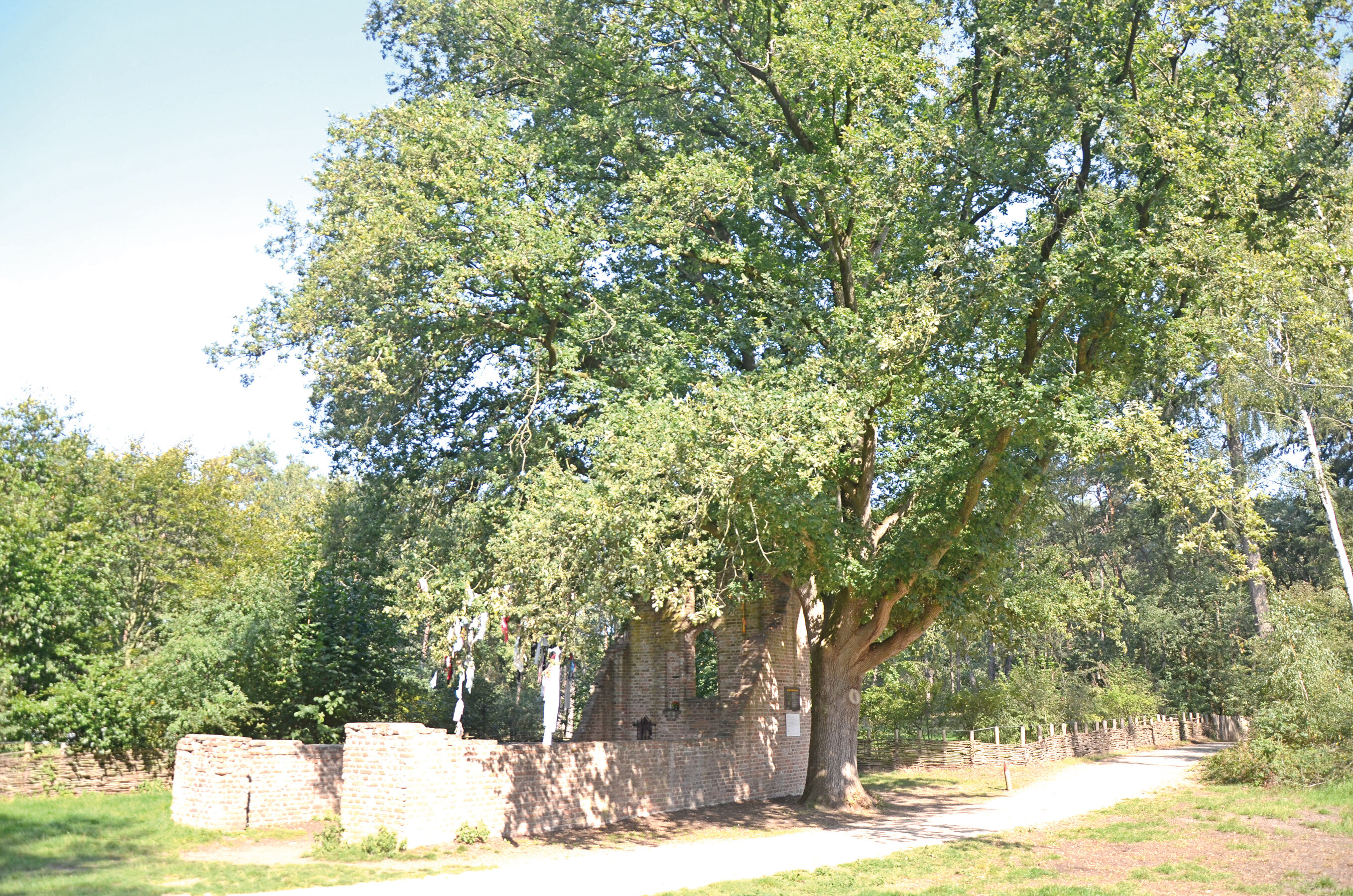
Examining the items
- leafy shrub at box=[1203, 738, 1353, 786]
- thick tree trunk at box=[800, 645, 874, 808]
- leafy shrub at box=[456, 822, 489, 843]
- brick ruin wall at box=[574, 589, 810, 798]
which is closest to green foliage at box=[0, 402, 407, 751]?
leafy shrub at box=[456, 822, 489, 843]

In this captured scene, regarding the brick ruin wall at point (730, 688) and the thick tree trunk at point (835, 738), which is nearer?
the thick tree trunk at point (835, 738)

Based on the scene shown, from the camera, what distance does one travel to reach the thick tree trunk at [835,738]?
18.4 metres

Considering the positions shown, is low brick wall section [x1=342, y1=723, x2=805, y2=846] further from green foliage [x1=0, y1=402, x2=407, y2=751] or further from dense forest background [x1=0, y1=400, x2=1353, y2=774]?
green foliage [x1=0, y1=402, x2=407, y2=751]

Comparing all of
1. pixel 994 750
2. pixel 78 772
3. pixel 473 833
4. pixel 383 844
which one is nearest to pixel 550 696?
pixel 473 833

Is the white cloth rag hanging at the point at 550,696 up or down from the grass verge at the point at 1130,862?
up

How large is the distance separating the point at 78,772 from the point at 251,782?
450 centimetres

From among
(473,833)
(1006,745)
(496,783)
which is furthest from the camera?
(1006,745)

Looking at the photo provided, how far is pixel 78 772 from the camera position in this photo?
16281mm

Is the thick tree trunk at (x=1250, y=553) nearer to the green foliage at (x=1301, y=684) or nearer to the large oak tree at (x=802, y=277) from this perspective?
the green foliage at (x=1301, y=684)

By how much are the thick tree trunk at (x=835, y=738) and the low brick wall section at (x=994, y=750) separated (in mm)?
8547

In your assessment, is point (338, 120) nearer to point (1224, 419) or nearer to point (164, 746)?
point (164, 746)

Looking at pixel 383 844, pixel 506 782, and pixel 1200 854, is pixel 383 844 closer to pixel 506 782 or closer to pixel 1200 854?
pixel 506 782

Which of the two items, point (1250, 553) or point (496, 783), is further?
point (1250, 553)

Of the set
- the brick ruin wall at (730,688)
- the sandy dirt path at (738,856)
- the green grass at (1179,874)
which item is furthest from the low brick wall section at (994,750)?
the green grass at (1179,874)
